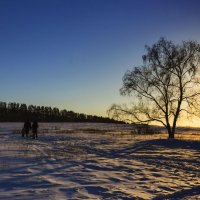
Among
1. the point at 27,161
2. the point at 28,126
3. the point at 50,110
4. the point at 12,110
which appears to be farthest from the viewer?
the point at 50,110

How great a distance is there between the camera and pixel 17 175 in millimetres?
13766

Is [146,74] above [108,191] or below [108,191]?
above

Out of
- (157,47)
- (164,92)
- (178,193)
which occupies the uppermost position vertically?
→ (157,47)

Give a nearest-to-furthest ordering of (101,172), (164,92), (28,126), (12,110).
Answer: (101,172) < (28,126) < (164,92) < (12,110)

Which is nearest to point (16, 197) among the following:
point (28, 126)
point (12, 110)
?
point (28, 126)

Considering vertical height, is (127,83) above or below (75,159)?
above

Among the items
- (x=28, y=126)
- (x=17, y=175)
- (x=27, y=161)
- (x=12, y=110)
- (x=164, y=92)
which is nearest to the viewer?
(x=17, y=175)

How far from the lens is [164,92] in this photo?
43.2 meters

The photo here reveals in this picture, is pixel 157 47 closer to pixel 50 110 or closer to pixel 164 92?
pixel 164 92

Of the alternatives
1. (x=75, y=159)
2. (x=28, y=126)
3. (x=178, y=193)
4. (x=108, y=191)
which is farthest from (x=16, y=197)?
(x=28, y=126)

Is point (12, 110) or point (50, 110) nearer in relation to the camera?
point (12, 110)

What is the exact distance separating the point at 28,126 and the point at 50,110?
397 feet

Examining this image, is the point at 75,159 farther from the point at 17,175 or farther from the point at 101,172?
the point at 17,175

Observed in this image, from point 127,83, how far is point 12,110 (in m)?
111
